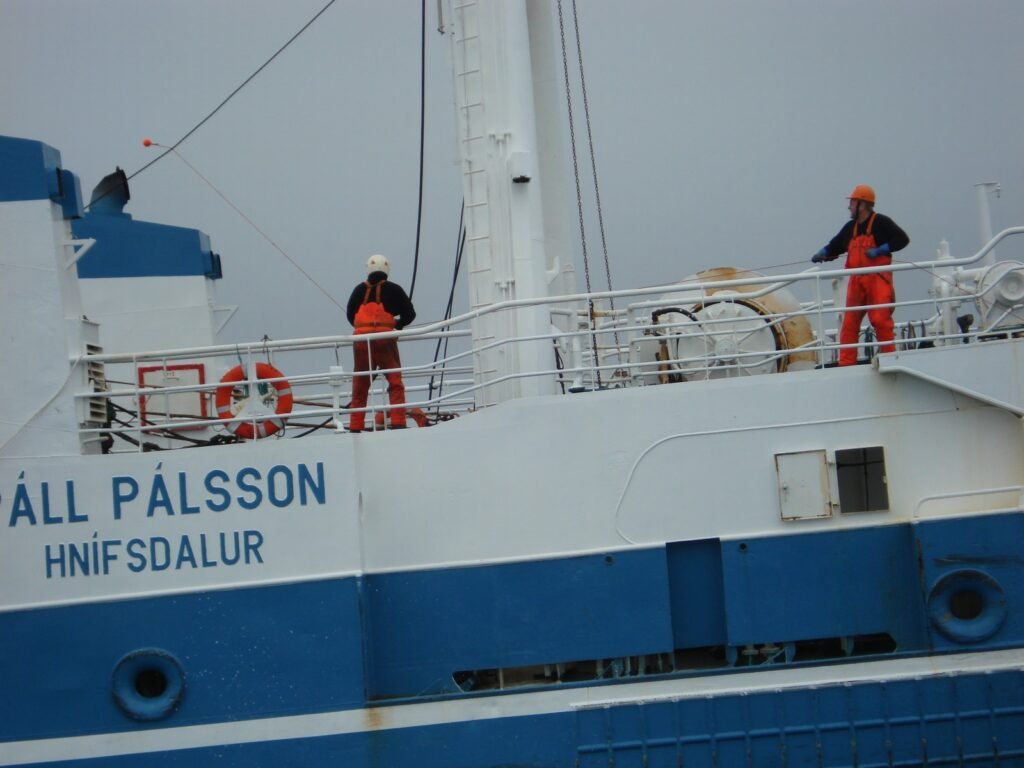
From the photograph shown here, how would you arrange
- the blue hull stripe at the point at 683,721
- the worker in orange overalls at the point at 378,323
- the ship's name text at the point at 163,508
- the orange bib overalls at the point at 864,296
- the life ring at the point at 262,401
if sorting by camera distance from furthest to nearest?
the worker in orange overalls at the point at 378,323, the life ring at the point at 262,401, the orange bib overalls at the point at 864,296, the ship's name text at the point at 163,508, the blue hull stripe at the point at 683,721

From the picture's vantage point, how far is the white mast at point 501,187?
846cm

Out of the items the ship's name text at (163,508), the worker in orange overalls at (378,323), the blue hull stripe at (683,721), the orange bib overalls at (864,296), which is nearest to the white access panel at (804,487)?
the orange bib overalls at (864,296)

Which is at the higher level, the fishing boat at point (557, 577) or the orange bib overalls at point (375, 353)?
the orange bib overalls at point (375, 353)

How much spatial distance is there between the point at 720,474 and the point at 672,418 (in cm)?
49

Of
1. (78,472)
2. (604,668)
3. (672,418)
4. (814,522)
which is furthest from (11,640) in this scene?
(814,522)

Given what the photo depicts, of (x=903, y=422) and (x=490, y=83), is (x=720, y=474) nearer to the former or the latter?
(x=903, y=422)

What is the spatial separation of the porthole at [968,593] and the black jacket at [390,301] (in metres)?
4.30

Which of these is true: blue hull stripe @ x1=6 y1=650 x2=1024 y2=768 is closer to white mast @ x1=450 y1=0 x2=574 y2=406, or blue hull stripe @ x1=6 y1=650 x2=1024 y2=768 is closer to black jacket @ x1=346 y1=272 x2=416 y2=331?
white mast @ x1=450 y1=0 x2=574 y2=406

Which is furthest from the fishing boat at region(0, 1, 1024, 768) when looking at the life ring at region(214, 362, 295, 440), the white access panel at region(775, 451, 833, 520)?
the life ring at region(214, 362, 295, 440)

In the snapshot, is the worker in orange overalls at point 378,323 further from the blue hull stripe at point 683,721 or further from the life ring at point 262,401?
the blue hull stripe at point 683,721

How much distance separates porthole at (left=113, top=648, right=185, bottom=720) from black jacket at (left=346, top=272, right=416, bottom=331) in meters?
2.90

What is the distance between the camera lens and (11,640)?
7590 mm

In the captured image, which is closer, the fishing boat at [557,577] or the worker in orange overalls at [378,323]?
the fishing boat at [557,577]

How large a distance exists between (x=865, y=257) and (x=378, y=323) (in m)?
3.64
